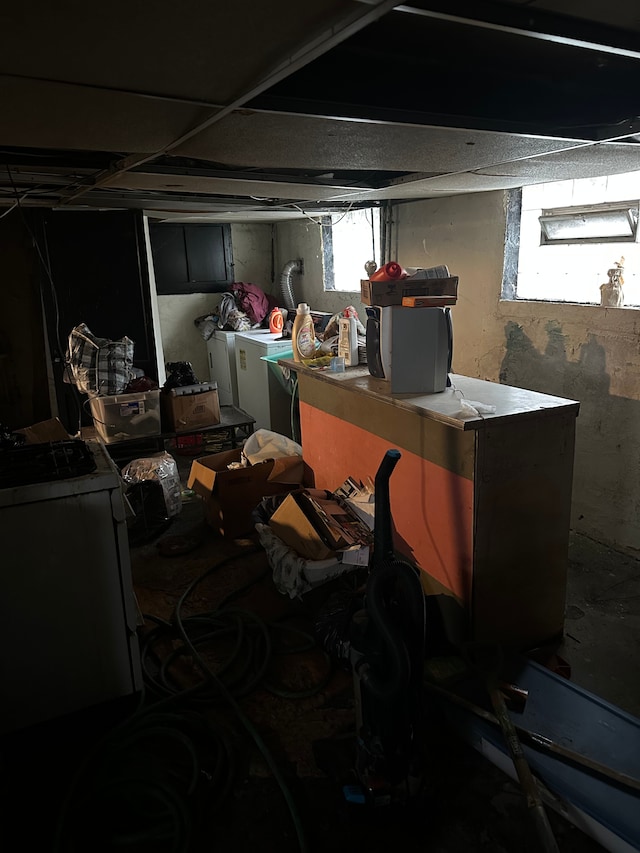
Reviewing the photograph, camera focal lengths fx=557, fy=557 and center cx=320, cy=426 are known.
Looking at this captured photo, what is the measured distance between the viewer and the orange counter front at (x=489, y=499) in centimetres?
197

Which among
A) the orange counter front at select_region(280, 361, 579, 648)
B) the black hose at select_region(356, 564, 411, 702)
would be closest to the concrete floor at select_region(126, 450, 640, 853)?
the orange counter front at select_region(280, 361, 579, 648)

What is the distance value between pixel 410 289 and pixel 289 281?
12.6 feet

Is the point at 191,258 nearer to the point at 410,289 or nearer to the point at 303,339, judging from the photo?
the point at 303,339

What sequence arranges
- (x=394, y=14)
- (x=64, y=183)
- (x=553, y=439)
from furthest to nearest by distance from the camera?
(x=64, y=183), (x=553, y=439), (x=394, y=14)

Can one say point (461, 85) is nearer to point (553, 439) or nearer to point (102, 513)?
point (553, 439)

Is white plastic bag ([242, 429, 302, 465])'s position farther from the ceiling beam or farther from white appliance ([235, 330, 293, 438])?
the ceiling beam

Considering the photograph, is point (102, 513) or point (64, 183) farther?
point (64, 183)

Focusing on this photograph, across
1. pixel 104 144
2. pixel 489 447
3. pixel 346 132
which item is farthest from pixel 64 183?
pixel 489 447

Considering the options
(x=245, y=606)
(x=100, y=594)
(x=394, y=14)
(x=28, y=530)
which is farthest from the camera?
(x=245, y=606)

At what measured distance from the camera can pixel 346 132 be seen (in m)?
1.75

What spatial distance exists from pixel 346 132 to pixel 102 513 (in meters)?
1.44

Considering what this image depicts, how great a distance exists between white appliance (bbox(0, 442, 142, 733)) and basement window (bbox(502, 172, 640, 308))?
8.43 feet

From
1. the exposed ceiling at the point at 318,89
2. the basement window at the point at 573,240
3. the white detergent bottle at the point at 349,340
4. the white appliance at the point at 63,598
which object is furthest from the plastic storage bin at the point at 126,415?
the basement window at the point at 573,240

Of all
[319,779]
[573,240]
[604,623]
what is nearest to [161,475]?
[319,779]
